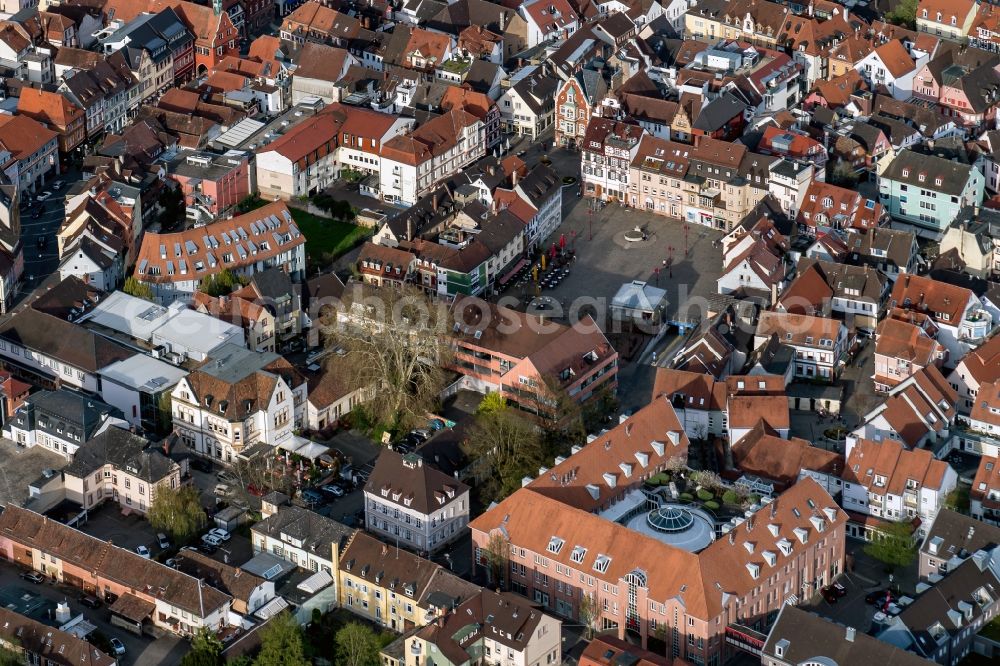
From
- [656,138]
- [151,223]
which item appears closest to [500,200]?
[656,138]

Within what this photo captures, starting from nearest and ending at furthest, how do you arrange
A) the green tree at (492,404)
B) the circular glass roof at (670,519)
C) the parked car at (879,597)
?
the circular glass roof at (670,519) < the parked car at (879,597) < the green tree at (492,404)

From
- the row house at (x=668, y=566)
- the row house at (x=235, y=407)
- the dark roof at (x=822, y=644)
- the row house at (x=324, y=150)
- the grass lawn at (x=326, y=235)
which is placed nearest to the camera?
the dark roof at (x=822, y=644)

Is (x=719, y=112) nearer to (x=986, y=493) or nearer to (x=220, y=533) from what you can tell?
(x=986, y=493)

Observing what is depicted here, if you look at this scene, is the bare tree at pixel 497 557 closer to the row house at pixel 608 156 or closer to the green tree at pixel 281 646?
the green tree at pixel 281 646

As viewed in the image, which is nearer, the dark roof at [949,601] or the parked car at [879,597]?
the dark roof at [949,601]

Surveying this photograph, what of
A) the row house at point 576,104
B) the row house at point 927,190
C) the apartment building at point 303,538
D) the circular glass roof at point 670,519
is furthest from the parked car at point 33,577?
the row house at point 927,190

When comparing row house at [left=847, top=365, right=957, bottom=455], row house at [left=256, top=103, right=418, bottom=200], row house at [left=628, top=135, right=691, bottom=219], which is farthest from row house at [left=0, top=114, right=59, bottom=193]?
row house at [left=847, top=365, right=957, bottom=455]
